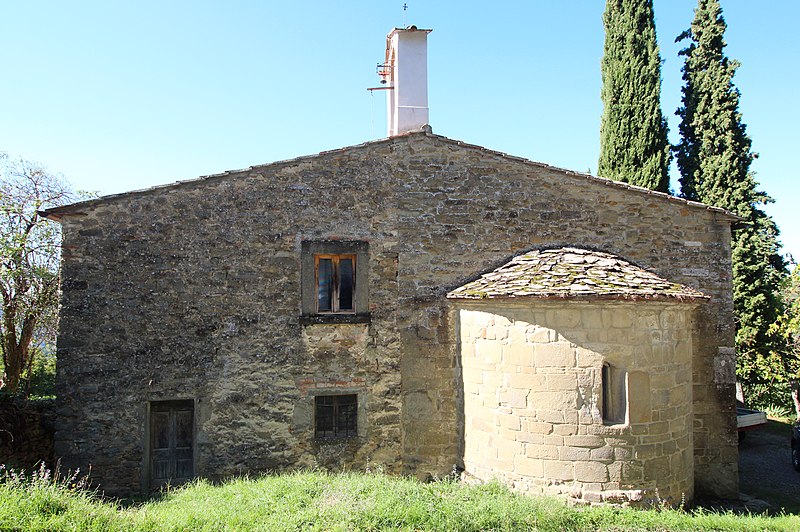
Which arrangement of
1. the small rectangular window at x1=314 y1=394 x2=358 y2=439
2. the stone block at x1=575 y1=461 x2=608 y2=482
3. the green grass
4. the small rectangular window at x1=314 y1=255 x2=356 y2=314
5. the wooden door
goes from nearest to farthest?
1. the green grass
2. the stone block at x1=575 y1=461 x2=608 y2=482
3. the wooden door
4. the small rectangular window at x1=314 y1=394 x2=358 y2=439
5. the small rectangular window at x1=314 y1=255 x2=356 y2=314

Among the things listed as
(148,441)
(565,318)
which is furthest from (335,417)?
(565,318)

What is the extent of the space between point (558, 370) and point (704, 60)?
1347 cm

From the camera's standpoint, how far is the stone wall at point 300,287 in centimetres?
782

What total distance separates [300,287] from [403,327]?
1939 millimetres

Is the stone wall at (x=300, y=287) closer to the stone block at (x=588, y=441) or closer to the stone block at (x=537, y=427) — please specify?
the stone block at (x=537, y=427)

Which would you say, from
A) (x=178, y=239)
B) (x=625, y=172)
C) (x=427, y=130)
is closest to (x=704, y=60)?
(x=625, y=172)

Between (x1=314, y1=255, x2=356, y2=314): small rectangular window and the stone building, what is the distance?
0.04 m

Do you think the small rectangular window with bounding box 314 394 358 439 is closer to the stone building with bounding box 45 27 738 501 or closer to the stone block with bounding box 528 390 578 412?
the stone building with bounding box 45 27 738 501

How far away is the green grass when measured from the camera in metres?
5.49

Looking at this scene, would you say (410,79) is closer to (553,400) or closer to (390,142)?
(390,142)

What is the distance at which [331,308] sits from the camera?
28.0 feet

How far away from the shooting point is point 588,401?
6785 mm

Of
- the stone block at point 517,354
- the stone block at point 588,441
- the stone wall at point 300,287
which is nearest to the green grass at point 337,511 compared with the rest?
the stone block at point 588,441

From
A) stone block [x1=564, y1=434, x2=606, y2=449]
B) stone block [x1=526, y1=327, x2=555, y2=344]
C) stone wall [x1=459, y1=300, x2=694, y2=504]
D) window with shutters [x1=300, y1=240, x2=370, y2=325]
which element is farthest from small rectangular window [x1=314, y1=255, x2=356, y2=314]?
stone block [x1=564, y1=434, x2=606, y2=449]
